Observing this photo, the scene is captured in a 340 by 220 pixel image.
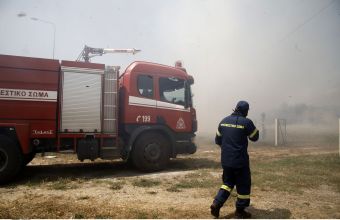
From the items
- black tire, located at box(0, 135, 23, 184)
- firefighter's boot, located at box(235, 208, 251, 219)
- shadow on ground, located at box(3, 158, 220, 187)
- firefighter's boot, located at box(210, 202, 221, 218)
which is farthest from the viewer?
shadow on ground, located at box(3, 158, 220, 187)

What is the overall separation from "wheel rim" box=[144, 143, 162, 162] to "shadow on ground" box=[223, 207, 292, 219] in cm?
414

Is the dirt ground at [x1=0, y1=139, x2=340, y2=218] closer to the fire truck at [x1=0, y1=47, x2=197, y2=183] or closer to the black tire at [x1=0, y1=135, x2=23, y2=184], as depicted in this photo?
the black tire at [x1=0, y1=135, x2=23, y2=184]

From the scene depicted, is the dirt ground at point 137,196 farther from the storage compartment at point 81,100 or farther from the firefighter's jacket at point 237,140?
the storage compartment at point 81,100

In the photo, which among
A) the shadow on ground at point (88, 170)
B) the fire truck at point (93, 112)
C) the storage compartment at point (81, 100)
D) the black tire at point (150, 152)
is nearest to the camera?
the fire truck at point (93, 112)

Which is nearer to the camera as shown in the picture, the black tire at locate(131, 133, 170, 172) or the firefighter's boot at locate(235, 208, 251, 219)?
the firefighter's boot at locate(235, 208, 251, 219)

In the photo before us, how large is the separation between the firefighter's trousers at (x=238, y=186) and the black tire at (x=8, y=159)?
5.25 metres

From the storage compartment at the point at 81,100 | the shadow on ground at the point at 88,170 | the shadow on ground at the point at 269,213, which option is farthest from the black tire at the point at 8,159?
the shadow on ground at the point at 269,213

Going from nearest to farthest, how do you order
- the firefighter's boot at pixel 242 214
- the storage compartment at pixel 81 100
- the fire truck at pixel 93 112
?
1. the firefighter's boot at pixel 242 214
2. the fire truck at pixel 93 112
3. the storage compartment at pixel 81 100

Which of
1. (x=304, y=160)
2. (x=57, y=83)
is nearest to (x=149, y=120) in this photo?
(x=57, y=83)

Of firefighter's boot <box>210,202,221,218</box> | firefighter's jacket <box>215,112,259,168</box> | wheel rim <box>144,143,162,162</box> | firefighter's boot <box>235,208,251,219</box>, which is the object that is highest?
firefighter's jacket <box>215,112,259,168</box>

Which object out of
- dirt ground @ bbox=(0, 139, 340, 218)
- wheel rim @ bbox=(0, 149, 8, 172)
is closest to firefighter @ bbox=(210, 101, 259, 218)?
dirt ground @ bbox=(0, 139, 340, 218)

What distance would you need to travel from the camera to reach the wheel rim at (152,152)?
9.14 meters

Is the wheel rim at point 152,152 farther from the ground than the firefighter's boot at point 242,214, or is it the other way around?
the wheel rim at point 152,152

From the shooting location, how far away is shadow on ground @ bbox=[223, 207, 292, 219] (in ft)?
16.8
